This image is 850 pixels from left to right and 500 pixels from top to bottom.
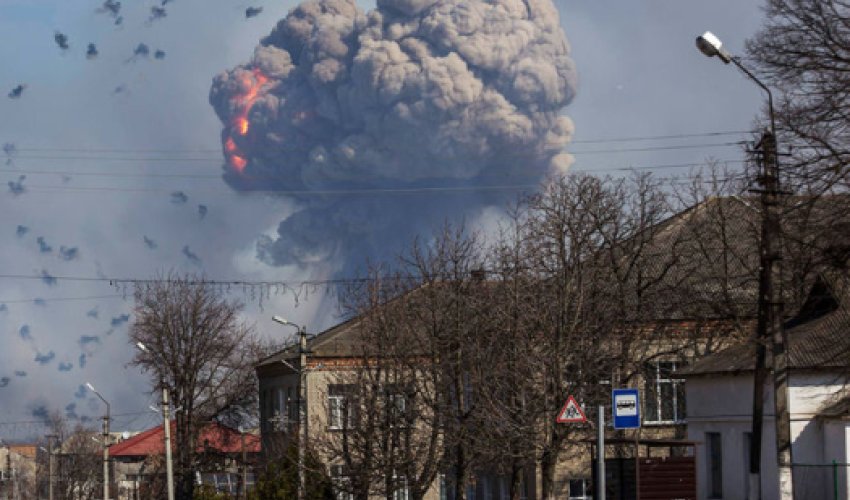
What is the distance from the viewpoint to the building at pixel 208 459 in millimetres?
78938

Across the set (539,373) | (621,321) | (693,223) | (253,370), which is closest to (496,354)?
(539,373)

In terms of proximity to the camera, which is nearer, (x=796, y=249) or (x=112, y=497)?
(x=796, y=249)

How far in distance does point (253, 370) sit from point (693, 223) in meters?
29.8

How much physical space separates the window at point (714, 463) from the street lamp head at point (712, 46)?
817 inches

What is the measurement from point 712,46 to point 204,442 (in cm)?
5693

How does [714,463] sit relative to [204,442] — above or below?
above

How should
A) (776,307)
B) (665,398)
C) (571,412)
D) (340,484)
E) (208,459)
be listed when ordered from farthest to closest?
(208,459), (665,398), (340,484), (776,307), (571,412)

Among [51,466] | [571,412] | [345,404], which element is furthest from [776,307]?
[51,466]

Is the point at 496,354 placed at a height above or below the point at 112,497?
above

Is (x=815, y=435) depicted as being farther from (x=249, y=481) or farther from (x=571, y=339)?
(x=249, y=481)

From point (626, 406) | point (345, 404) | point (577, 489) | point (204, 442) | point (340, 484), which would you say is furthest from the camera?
point (204, 442)

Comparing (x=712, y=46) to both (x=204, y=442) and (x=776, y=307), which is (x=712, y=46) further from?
(x=204, y=442)

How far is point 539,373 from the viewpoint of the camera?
4356 centimetres

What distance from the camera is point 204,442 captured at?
8012 cm
